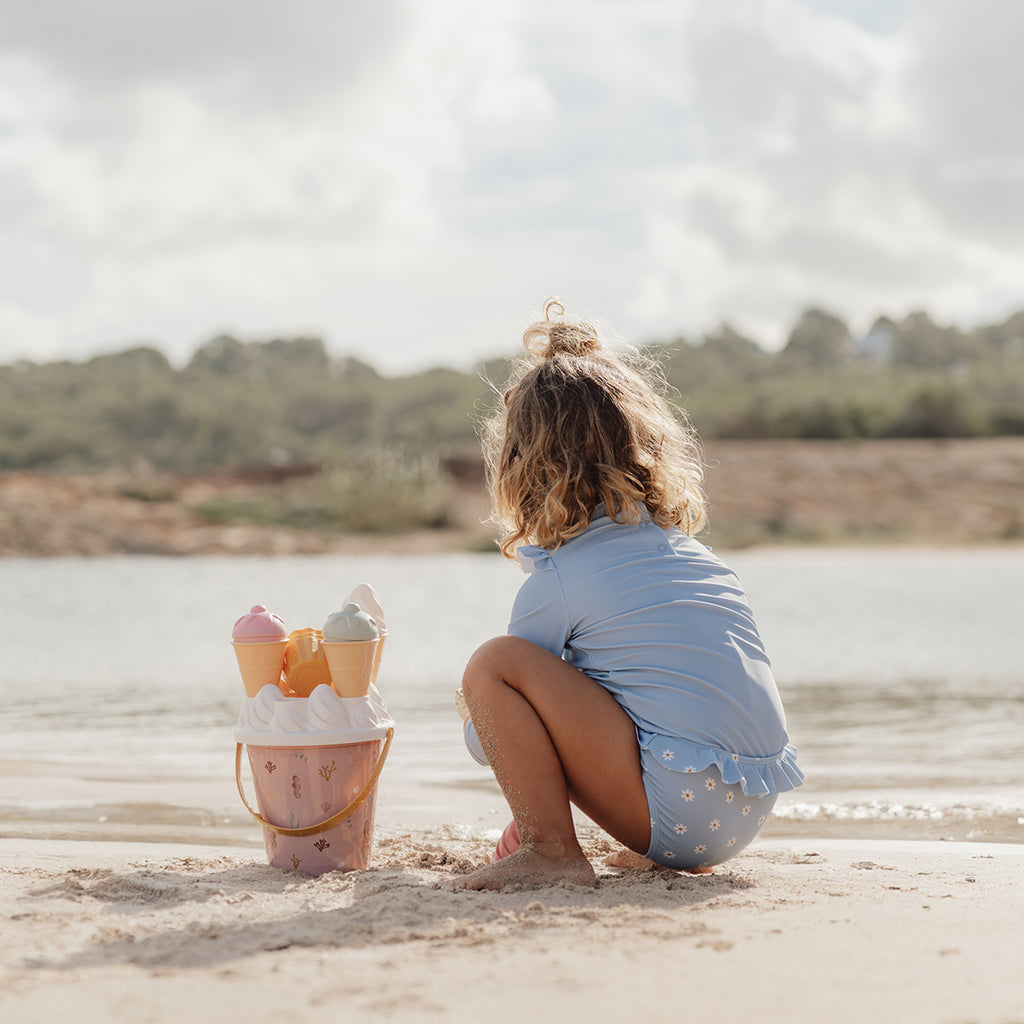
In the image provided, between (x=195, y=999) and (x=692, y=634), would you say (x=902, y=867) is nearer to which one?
(x=692, y=634)

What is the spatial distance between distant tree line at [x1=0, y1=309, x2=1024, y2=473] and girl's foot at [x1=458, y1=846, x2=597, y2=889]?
18.2 meters

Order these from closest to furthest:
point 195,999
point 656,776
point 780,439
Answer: point 195,999 < point 656,776 < point 780,439

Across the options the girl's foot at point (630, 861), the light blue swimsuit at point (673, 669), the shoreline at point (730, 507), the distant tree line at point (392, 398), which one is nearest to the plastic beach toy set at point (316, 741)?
the light blue swimsuit at point (673, 669)

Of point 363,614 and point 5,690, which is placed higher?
point 363,614

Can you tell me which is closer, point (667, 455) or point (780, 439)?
point (667, 455)

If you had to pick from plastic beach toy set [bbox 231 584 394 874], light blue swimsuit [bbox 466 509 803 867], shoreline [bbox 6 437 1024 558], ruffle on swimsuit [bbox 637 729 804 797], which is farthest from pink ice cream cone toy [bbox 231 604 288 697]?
shoreline [bbox 6 437 1024 558]

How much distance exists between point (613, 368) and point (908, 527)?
17.9 m

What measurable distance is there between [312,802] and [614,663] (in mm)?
692

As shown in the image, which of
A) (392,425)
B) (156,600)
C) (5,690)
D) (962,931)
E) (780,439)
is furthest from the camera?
(392,425)

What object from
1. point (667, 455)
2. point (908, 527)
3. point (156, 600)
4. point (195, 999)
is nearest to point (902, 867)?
point (667, 455)

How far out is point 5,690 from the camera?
573 centimetres

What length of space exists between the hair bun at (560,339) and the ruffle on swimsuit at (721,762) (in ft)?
2.72

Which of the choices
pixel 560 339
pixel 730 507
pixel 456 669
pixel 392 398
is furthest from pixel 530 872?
pixel 392 398

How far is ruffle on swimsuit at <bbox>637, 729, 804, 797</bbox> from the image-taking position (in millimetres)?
2275
